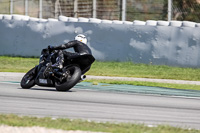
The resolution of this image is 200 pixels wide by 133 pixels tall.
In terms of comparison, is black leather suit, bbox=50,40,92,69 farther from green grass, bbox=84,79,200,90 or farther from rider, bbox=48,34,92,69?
green grass, bbox=84,79,200,90

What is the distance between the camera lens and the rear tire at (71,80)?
13.3 m

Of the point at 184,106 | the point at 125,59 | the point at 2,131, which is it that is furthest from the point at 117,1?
the point at 2,131

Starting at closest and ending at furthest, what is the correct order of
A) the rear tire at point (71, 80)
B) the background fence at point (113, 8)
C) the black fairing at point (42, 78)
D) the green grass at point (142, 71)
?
the rear tire at point (71, 80), the black fairing at point (42, 78), the green grass at point (142, 71), the background fence at point (113, 8)

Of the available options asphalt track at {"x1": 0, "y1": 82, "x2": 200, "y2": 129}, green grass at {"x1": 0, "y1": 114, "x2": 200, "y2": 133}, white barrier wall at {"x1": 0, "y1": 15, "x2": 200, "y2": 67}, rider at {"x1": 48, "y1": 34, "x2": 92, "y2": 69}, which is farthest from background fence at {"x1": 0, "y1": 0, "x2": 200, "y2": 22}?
green grass at {"x1": 0, "y1": 114, "x2": 200, "y2": 133}

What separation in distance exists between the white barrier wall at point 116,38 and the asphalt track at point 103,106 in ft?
24.6

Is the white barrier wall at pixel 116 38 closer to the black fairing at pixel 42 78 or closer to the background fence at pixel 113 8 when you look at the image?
the background fence at pixel 113 8

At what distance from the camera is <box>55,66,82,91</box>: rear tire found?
43.7 feet

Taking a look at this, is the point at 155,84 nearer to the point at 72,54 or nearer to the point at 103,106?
the point at 72,54

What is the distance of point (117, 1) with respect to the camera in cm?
2503

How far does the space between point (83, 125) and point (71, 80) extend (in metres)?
4.88

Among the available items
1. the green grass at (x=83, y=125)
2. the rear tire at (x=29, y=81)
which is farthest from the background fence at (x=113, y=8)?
the green grass at (x=83, y=125)

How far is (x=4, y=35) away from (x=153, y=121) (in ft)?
54.8

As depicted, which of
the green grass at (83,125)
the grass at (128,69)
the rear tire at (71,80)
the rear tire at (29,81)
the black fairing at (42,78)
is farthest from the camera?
the grass at (128,69)

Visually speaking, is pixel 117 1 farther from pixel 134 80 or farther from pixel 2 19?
pixel 134 80
